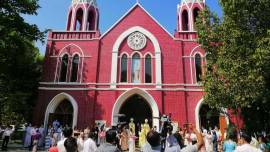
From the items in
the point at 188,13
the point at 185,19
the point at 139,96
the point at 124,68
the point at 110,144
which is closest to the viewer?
the point at 110,144

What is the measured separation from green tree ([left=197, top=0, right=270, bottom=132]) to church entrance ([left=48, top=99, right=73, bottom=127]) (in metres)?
12.1

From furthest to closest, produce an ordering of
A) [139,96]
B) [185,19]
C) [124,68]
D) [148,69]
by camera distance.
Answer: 1. [185,19]
2. [124,68]
3. [148,69]
4. [139,96]

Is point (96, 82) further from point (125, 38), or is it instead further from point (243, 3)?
point (243, 3)

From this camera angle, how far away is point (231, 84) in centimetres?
1363

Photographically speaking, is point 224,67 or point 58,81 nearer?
point 224,67

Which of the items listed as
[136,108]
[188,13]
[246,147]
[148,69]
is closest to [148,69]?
[148,69]

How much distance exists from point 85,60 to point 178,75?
8381 mm

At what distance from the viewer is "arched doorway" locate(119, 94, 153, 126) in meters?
21.6

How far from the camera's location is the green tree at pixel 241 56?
12617 millimetres

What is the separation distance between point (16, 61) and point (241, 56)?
1610cm

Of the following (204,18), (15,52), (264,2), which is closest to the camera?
(264,2)

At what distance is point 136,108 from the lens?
21.8 metres

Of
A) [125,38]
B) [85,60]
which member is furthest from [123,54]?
[85,60]

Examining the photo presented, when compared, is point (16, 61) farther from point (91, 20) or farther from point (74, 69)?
point (91, 20)
